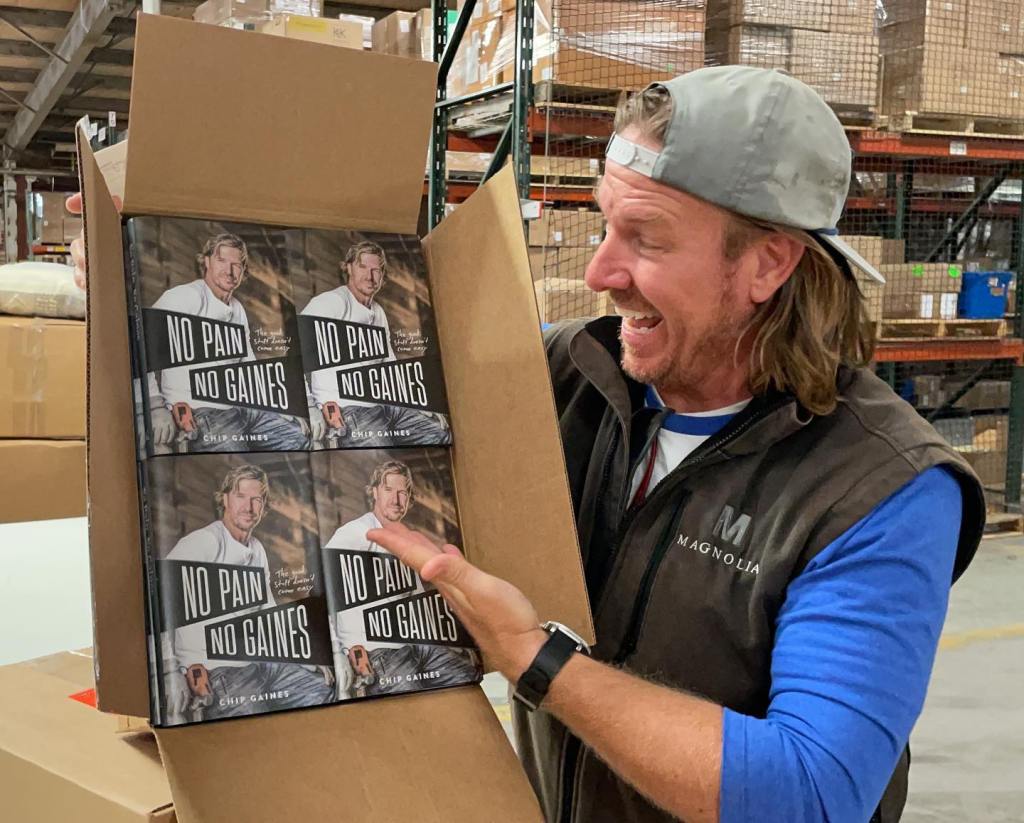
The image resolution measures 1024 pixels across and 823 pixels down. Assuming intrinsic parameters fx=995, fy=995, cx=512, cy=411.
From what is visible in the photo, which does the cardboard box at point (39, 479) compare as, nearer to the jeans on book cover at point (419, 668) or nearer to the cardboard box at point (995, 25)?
the jeans on book cover at point (419, 668)

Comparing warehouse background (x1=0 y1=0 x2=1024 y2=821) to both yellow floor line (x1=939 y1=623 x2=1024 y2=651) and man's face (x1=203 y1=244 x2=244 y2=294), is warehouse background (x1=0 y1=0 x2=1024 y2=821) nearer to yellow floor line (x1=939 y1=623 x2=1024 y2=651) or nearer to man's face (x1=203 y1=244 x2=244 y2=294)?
yellow floor line (x1=939 y1=623 x2=1024 y2=651)

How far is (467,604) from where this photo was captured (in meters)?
1.01

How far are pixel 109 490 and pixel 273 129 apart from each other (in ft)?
1.43

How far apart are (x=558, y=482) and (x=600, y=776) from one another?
17.2 inches

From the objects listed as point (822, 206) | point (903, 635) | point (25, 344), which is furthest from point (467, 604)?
point (25, 344)

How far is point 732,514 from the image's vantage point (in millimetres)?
1194

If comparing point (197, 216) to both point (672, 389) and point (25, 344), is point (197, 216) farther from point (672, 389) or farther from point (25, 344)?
point (25, 344)

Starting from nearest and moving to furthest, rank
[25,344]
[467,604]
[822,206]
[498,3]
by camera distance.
A: [467,604] → [822,206] → [25,344] → [498,3]

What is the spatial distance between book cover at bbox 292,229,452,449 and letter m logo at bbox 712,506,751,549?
0.35 metres

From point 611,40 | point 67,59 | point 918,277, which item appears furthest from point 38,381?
point 67,59

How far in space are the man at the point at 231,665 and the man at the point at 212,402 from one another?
37mm

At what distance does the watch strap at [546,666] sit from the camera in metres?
0.98

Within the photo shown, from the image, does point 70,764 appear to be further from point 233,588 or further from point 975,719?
point 975,719

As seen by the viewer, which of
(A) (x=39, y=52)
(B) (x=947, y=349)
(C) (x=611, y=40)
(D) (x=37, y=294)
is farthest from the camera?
(A) (x=39, y=52)
